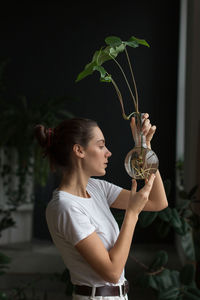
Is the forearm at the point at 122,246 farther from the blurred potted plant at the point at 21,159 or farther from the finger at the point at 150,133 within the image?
the blurred potted plant at the point at 21,159

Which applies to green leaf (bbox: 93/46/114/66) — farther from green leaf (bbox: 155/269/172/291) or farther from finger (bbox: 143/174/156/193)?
A: green leaf (bbox: 155/269/172/291)

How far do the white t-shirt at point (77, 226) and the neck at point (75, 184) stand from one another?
0.03 m

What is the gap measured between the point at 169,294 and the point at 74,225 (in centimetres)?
81

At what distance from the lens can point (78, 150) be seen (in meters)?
1.14

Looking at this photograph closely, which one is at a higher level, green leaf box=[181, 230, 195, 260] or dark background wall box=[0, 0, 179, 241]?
dark background wall box=[0, 0, 179, 241]

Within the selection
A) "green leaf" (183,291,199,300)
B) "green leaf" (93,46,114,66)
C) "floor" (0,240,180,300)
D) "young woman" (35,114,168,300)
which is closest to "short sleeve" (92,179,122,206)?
"young woman" (35,114,168,300)

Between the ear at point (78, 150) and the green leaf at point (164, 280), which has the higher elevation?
the ear at point (78, 150)

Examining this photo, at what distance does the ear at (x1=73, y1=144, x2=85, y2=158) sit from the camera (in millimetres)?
1140

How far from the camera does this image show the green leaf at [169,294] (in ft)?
5.37

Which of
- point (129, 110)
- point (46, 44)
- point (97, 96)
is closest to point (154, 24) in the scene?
point (97, 96)

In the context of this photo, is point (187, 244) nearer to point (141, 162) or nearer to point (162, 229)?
point (162, 229)

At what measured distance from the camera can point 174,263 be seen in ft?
10.8

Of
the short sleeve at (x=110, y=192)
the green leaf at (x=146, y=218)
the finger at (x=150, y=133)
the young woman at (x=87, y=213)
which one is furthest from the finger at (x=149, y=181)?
the green leaf at (x=146, y=218)

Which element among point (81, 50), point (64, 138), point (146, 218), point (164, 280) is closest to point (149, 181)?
point (64, 138)
